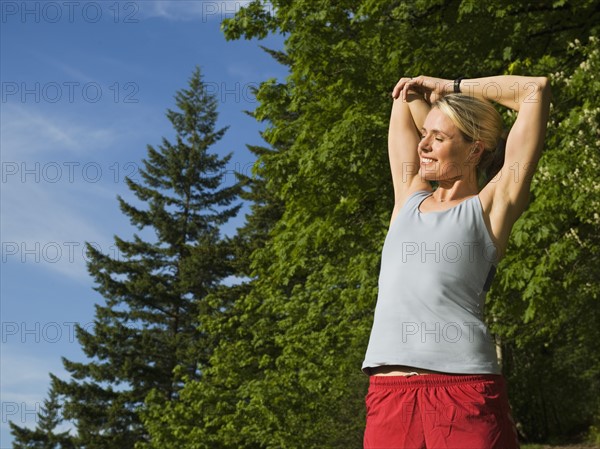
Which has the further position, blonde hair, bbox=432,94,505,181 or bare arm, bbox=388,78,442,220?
bare arm, bbox=388,78,442,220

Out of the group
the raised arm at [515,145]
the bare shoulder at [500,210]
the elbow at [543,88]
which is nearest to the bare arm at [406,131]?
the raised arm at [515,145]

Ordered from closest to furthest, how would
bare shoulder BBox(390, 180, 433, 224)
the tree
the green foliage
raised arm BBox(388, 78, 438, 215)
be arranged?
bare shoulder BBox(390, 180, 433, 224)
raised arm BBox(388, 78, 438, 215)
the green foliage
the tree

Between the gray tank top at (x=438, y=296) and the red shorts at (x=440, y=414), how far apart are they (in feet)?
0.17

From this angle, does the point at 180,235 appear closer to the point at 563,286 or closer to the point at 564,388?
the point at 564,388

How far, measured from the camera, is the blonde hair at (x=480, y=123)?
120 inches

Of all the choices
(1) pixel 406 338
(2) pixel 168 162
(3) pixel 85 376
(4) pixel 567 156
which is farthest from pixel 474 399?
(2) pixel 168 162

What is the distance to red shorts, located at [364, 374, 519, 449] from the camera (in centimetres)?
259

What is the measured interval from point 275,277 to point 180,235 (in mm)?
25212

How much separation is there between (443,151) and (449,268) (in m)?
0.50

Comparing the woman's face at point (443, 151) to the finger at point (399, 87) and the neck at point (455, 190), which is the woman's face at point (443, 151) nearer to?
the neck at point (455, 190)

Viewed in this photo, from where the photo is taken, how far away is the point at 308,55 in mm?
14297

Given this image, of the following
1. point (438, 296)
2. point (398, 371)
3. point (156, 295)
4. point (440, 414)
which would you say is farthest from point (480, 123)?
point (156, 295)

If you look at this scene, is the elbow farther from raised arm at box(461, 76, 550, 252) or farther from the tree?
the tree

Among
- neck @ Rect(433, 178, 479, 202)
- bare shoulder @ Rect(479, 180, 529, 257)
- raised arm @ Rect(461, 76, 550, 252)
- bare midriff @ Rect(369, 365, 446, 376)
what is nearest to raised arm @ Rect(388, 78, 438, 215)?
neck @ Rect(433, 178, 479, 202)
